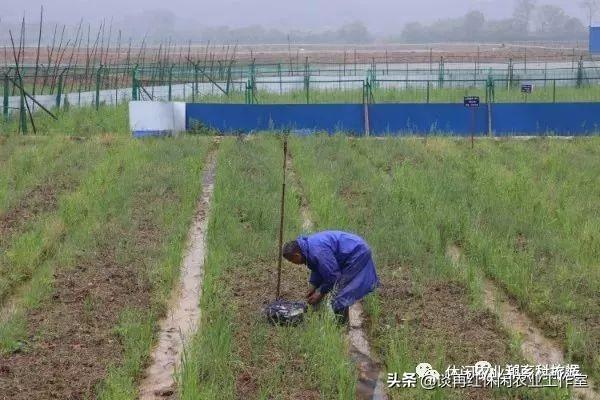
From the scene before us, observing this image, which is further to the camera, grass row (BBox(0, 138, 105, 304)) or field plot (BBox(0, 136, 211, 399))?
grass row (BBox(0, 138, 105, 304))

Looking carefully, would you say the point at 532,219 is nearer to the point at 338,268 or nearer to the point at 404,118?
the point at 338,268

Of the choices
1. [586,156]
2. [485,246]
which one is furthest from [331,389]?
[586,156]

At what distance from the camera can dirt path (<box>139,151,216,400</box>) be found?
5652 mm

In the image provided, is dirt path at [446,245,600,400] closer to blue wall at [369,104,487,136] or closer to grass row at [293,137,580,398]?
grass row at [293,137,580,398]

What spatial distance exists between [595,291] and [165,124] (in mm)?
13752

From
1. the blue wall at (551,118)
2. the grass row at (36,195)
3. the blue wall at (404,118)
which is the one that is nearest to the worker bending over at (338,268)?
the grass row at (36,195)

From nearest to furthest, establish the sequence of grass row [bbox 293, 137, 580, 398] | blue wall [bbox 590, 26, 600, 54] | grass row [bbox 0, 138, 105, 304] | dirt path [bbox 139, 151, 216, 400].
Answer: dirt path [bbox 139, 151, 216, 400] < grass row [bbox 293, 137, 580, 398] < grass row [bbox 0, 138, 105, 304] < blue wall [bbox 590, 26, 600, 54]

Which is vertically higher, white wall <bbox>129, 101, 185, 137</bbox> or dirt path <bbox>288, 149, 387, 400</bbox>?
white wall <bbox>129, 101, 185, 137</bbox>

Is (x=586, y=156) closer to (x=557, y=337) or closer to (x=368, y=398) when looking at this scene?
(x=557, y=337)

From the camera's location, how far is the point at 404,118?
1941 centimetres

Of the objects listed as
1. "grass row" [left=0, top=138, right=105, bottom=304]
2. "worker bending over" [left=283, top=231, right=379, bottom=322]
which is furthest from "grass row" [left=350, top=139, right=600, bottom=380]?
"grass row" [left=0, top=138, right=105, bottom=304]

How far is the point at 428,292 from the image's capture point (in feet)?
23.9

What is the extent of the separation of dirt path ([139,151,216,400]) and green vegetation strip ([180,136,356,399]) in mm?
226

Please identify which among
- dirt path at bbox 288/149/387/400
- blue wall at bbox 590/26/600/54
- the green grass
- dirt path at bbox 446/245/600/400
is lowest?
dirt path at bbox 288/149/387/400
